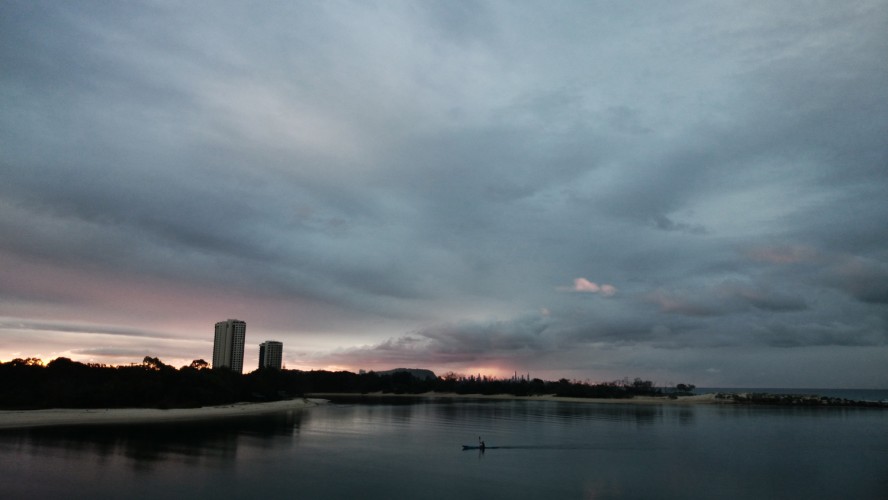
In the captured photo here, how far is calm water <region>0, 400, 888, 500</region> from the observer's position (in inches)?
1415

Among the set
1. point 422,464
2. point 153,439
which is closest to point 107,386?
point 153,439

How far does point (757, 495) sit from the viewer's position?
126ft

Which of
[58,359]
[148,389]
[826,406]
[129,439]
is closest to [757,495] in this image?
[129,439]

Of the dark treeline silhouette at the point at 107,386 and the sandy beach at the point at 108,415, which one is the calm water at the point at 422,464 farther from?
the dark treeline silhouette at the point at 107,386

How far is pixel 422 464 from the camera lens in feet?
153

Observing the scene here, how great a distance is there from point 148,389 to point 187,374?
1451cm

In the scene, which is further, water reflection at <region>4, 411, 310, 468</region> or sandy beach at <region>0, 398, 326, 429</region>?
sandy beach at <region>0, 398, 326, 429</region>

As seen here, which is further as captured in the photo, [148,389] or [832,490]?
[148,389]

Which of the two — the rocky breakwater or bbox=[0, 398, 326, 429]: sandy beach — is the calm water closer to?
bbox=[0, 398, 326, 429]: sandy beach

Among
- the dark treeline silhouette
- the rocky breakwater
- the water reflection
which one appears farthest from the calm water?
the rocky breakwater

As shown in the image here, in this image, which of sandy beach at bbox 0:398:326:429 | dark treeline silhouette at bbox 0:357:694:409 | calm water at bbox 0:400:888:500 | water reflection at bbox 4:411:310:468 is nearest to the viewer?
calm water at bbox 0:400:888:500

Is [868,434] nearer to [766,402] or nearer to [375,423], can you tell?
[375,423]

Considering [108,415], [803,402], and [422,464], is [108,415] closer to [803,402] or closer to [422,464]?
[422,464]

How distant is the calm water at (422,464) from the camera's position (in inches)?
1415
